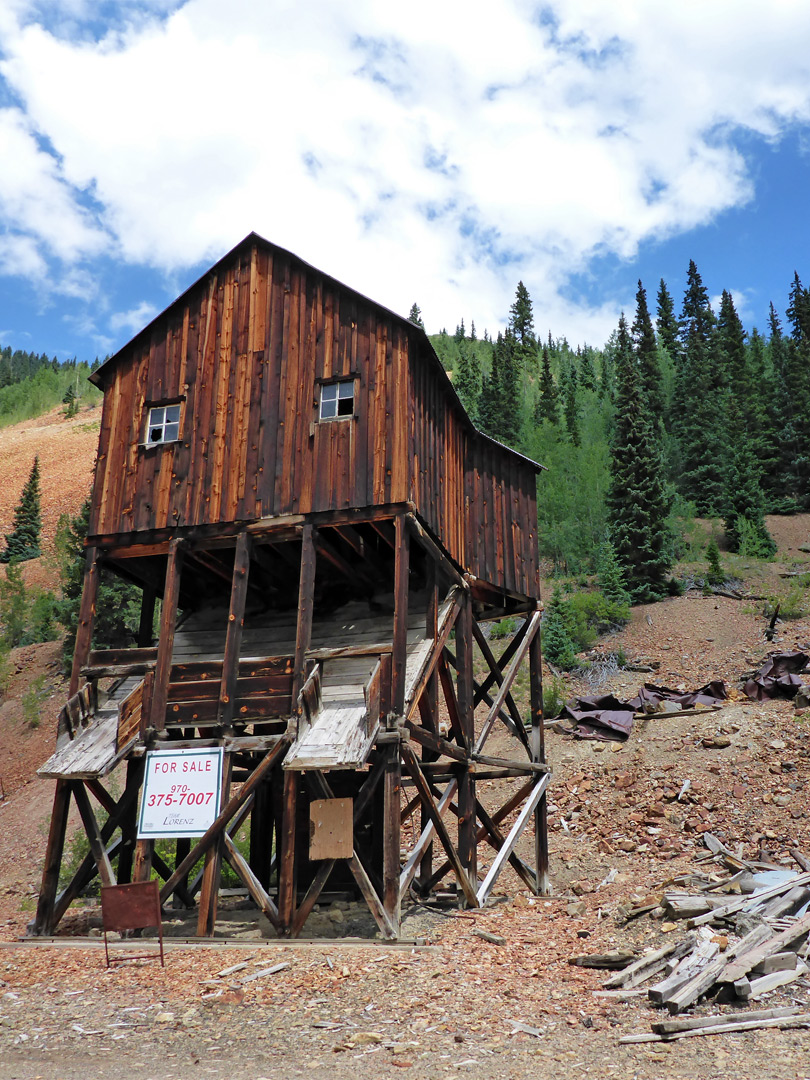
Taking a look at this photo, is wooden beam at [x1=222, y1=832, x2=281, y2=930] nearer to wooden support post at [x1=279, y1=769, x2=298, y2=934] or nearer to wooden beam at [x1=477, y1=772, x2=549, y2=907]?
wooden support post at [x1=279, y1=769, x2=298, y2=934]

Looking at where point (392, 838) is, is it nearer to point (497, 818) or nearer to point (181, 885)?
point (497, 818)

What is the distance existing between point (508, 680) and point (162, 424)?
8.83m

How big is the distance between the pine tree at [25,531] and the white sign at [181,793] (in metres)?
56.3

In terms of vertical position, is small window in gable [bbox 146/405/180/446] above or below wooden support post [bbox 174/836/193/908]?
above

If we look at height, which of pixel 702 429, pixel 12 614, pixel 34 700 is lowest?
pixel 34 700

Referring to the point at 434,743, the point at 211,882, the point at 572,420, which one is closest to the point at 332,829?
the point at 211,882

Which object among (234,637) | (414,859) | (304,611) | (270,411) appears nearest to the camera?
(304,611)

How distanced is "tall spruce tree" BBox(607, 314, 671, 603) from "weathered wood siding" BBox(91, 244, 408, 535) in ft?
106

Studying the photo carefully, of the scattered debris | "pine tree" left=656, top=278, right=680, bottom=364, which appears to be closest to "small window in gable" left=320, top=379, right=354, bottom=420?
the scattered debris

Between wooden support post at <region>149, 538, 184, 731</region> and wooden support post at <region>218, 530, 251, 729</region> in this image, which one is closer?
wooden support post at <region>218, 530, 251, 729</region>

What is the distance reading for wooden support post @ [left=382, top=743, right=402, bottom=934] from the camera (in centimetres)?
1219

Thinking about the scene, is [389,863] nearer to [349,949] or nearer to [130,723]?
[349,949]

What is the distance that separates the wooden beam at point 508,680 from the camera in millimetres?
17391

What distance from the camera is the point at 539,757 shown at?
18.9 metres
